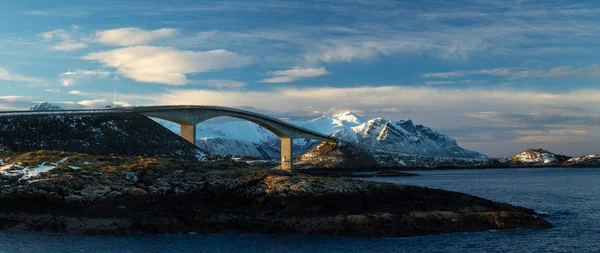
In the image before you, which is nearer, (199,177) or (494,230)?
(494,230)

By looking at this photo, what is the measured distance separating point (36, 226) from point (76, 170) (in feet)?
28.7

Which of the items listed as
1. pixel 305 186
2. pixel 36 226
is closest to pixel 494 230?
pixel 305 186

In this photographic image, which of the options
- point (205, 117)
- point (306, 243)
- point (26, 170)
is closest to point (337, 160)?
point (205, 117)

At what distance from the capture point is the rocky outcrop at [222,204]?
42.4m

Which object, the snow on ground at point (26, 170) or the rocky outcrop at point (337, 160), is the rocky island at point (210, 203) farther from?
the rocky outcrop at point (337, 160)

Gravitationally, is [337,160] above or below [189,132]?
below

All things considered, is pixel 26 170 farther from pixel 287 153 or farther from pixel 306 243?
pixel 287 153

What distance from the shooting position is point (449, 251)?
3591 centimetres

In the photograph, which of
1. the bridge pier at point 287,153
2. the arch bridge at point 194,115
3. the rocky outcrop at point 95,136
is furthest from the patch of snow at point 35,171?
the bridge pier at point 287,153

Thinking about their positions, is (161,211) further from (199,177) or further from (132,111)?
(132,111)

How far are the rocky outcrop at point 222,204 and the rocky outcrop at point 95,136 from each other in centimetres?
2231

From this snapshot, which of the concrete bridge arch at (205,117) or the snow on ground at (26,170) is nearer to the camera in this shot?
the snow on ground at (26,170)

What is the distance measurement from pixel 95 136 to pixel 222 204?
4069 cm

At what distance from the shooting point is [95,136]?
3155 inches
